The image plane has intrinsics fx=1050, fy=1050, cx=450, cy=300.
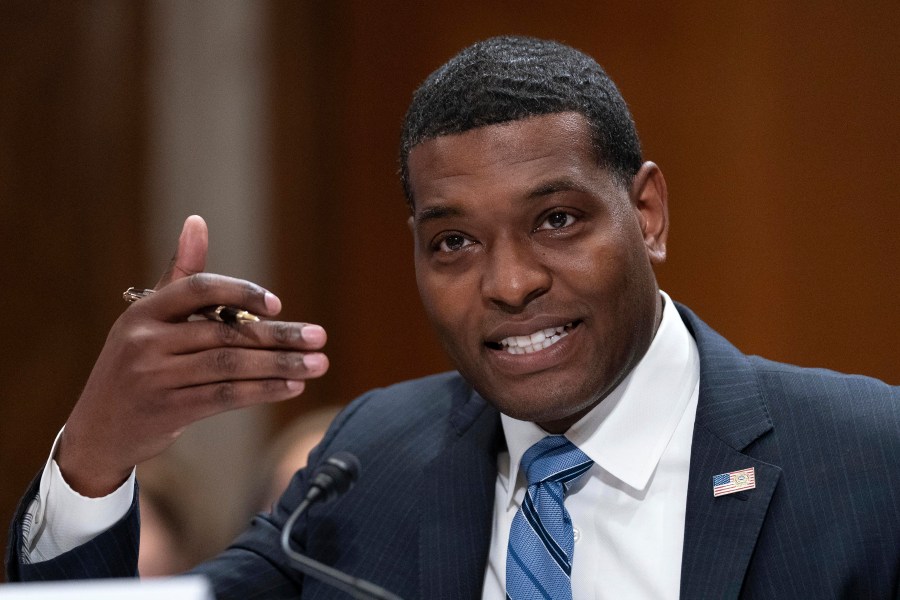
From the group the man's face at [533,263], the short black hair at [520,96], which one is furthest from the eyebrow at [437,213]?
the short black hair at [520,96]

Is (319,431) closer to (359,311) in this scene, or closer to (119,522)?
(359,311)

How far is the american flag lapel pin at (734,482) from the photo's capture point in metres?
1.68

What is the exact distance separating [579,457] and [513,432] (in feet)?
0.54

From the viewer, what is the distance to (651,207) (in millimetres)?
1904

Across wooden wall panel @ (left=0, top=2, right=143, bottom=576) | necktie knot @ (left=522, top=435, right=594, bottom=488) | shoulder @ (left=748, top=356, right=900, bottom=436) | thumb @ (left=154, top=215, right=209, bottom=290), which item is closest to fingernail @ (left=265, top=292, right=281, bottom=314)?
thumb @ (left=154, top=215, right=209, bottom=290)

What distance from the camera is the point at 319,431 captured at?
358 cm

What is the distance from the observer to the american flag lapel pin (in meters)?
1.68

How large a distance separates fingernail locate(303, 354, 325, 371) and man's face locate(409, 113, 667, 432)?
1.09 feet

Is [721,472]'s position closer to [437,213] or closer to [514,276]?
[514,276]

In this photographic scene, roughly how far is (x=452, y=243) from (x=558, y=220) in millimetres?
189

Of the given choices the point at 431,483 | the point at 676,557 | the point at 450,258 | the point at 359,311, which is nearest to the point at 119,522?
the point at 431,483

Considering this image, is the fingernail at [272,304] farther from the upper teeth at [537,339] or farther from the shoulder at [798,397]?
the shoulder at [798,397]

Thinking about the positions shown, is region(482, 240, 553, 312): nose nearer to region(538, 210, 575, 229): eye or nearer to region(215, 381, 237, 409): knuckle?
region(538, 210, 575, 229): eye

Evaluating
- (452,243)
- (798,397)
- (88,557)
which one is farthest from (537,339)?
(88,557)
